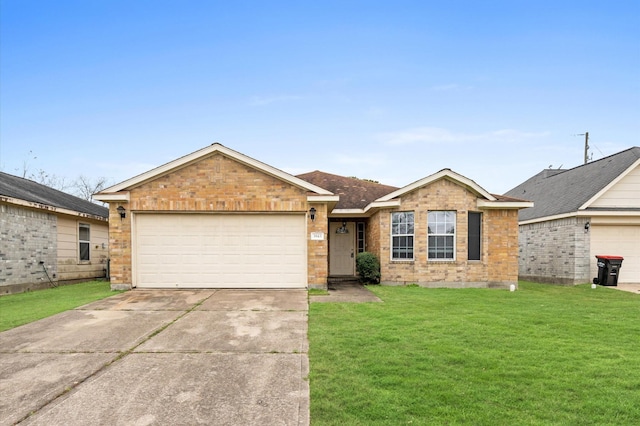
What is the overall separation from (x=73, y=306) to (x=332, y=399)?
773 cm

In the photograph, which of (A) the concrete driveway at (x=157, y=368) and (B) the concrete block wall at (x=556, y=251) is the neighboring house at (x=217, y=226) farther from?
(B) the concrete block wall at (x=556, y=251)

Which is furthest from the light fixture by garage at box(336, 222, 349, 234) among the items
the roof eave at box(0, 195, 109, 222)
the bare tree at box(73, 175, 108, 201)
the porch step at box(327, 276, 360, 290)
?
the bare tree at box(73, 175, 108, 201)

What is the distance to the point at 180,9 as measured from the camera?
41.3ft

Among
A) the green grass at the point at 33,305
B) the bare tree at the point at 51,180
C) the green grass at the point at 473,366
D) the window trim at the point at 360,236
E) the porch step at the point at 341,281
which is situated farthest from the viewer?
the bare tree at the point at 51,180

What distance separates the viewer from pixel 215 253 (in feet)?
34.9

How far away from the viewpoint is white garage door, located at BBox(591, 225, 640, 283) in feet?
43.1

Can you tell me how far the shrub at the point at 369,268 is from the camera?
471 inches

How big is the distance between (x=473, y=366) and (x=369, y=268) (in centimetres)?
780

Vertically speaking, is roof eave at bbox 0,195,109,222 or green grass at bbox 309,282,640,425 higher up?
roof eave at bbox 0,195,109,222

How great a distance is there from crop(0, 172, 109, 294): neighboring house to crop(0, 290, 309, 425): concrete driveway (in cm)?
551

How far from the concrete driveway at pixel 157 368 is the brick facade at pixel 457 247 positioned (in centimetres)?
546

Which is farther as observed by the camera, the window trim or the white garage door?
the window trim

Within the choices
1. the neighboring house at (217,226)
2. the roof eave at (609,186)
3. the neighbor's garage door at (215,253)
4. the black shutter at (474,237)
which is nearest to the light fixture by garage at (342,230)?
the neighboring house at (217,226)

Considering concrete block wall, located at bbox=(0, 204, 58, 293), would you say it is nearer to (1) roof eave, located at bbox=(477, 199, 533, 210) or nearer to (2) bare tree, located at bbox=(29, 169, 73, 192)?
(1) roof eave, located at bbox=(477, 199, 533, 210)
